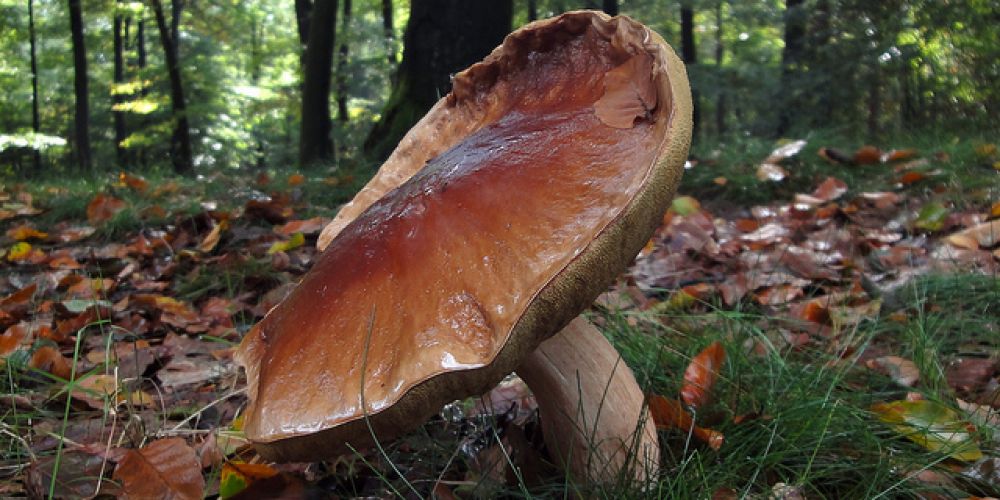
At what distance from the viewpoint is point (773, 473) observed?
1468 mm

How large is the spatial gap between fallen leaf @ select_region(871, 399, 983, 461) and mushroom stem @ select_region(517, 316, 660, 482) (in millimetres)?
558

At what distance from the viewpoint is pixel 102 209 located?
4.29m

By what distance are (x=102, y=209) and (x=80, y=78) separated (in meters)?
10.9

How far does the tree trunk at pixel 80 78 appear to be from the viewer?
1253 cm

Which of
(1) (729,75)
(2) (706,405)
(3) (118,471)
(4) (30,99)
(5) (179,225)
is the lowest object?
(4) (30,99)

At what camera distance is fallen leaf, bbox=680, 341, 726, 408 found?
168 cm

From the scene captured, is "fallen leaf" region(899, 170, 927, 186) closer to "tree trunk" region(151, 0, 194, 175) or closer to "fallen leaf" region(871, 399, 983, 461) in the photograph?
"fallen leaf" region(871, 399, 983, 461)

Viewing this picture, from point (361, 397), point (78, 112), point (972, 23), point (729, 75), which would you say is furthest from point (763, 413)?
point (78, 112)

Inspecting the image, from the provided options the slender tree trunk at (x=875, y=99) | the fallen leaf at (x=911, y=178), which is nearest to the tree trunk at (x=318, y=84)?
the fallen leaf at (x=911, y=178)

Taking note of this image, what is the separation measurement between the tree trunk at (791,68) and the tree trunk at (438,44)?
15.9 ft

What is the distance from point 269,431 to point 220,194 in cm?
468

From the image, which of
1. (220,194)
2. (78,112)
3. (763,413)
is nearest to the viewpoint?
(763,413)

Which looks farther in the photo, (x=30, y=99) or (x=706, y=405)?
(x=30, y=99)

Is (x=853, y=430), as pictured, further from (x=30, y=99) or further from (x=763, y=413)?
(x=30, y=99)
